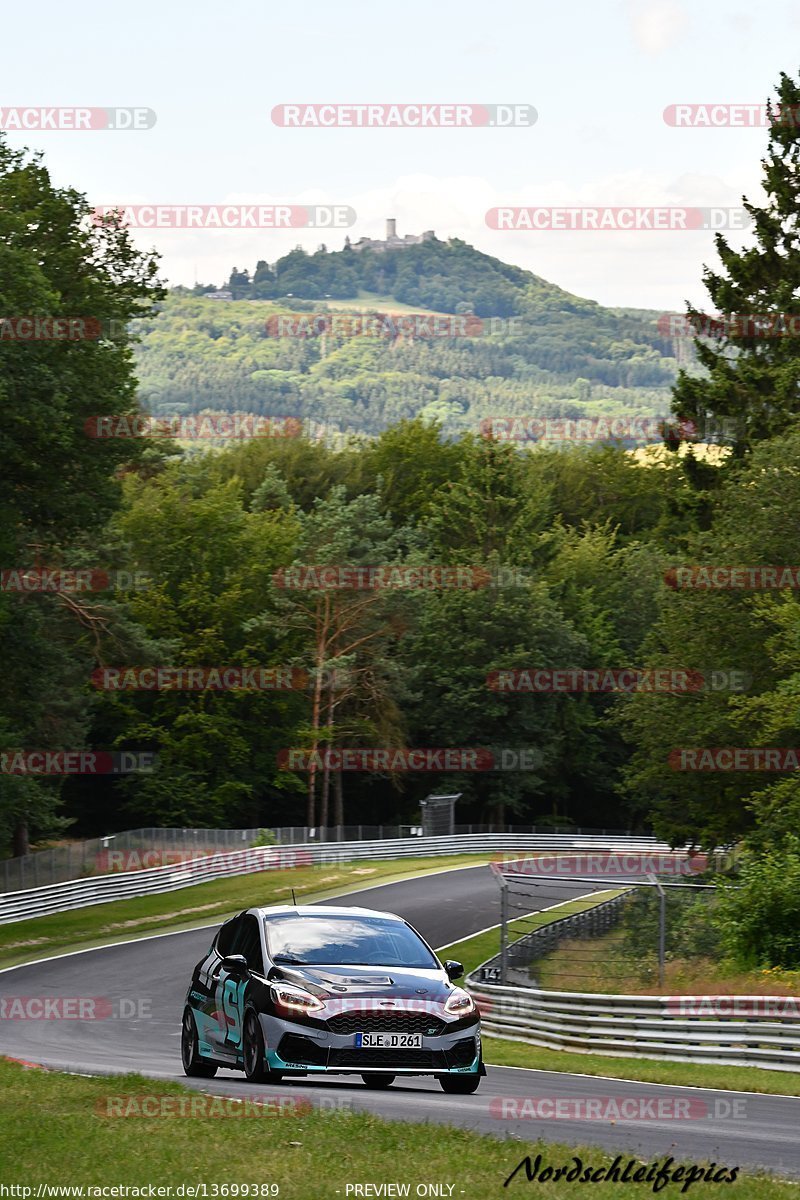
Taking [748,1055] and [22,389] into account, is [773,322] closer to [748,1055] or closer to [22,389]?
[22,389]

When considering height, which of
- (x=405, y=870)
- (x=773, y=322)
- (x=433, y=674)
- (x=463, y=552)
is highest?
(x=773, y=322)

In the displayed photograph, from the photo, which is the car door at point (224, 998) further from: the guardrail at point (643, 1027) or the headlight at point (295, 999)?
the guardrail at point (643, 1027)

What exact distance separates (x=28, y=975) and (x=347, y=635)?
153 ft

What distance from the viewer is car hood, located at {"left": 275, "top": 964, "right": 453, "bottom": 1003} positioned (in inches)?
519

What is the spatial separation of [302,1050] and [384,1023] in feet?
2.20

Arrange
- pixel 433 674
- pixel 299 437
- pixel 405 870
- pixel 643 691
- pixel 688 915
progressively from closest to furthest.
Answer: pixel 688 915
pixel 643 691
pixel 405 870
pixel 433 674
pixel 299 437

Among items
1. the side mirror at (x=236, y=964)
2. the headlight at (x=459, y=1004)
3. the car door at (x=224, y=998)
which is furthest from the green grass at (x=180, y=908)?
the headlight at (x=459, y=1004)

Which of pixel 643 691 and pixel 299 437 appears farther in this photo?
pixel 299 437

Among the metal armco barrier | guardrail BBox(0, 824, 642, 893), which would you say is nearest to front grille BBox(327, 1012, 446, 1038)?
the metal armco barrier

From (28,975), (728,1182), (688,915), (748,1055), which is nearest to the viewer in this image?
(728,1182)

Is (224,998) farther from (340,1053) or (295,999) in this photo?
(340,1053)

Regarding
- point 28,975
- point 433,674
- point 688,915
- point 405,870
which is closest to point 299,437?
point 433,674

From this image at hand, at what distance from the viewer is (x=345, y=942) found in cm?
1408

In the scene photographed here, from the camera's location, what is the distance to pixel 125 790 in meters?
75.9
